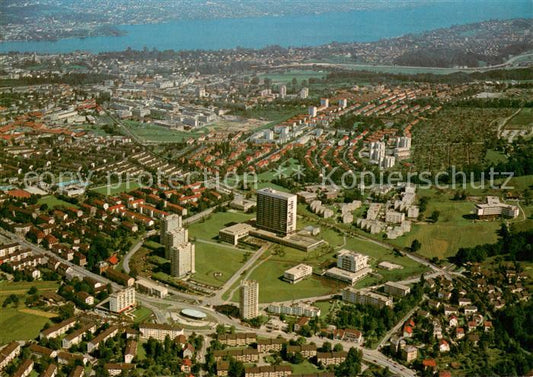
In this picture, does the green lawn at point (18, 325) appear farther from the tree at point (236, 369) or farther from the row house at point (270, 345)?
the row house at point (270, 345)

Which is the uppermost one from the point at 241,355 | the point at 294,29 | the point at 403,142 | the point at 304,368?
the point at 294,29

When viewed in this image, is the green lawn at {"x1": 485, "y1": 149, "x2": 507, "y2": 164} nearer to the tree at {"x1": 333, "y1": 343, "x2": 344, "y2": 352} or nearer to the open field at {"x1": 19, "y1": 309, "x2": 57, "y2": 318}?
the tree at {"x1": 333, "y1": 343, "x2": 344, "y2": 352}

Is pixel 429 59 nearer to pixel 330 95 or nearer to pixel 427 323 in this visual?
pixel 330 95

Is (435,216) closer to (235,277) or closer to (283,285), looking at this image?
(283,285)

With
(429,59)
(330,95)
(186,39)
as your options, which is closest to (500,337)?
(330,95)

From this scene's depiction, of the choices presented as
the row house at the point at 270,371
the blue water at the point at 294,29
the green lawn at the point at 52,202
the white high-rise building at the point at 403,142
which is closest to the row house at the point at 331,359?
the row house at the point at 270,371

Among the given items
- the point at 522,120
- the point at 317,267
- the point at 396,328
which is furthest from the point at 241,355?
the point at 522,120
